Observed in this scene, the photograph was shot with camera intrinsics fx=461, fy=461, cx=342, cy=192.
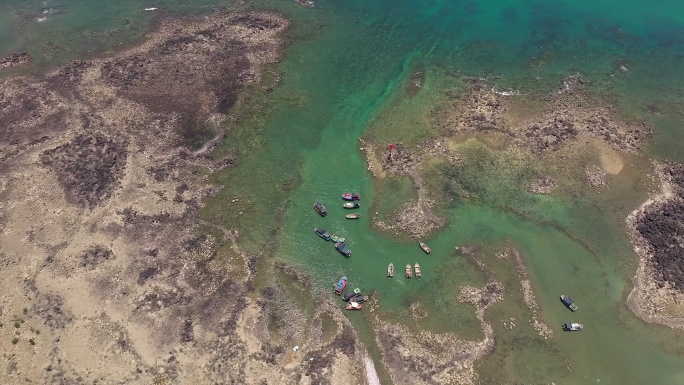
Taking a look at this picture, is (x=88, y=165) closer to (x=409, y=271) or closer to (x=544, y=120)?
(x=409, y=271)

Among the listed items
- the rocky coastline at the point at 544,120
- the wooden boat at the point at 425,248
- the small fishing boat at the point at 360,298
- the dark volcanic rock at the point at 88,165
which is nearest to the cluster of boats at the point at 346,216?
the small fishing boat at the point at 360,298

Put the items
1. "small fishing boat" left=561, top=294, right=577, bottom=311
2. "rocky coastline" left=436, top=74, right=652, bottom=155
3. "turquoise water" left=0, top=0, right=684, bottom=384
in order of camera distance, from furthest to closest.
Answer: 1. "rocky coastline" left=436, top=74, right=652, bottom=155
2. "small fishing boat" left=561, top=294, right=577, bottom=311
3. "turquoise water" left=0, top=0, right=684, bottom=384

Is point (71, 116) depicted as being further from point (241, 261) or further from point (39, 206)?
point (241, 261)

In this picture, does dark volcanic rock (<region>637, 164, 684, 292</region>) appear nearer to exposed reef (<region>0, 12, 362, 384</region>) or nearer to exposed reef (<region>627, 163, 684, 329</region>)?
exposed reef (<region>627, 163, 684, 329</region>)

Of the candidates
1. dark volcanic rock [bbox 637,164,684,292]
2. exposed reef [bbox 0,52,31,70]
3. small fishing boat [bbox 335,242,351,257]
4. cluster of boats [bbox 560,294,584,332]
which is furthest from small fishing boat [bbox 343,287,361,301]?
exposed reef [bbox 0,52,31,70]

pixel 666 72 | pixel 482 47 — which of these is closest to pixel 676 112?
pixel 666 72

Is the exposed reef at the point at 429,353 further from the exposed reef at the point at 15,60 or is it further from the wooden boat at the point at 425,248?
the exposed reef at the point at 15,60
